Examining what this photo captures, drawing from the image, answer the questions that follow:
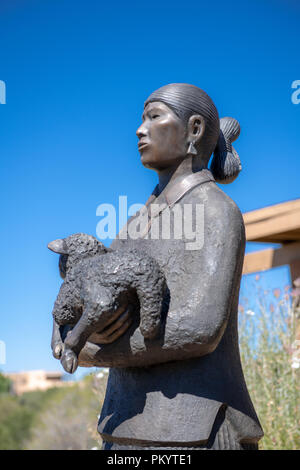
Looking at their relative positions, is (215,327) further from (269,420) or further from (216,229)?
(269,420)

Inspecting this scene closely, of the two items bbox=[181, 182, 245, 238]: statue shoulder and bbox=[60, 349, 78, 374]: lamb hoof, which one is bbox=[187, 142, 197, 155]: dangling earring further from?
bbox=[60, 349, 78, 374]: lamb hoof

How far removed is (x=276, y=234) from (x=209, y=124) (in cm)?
515

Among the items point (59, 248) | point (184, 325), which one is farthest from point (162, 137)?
point (184, 325)

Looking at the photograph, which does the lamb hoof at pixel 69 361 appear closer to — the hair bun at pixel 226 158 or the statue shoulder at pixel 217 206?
the statue shoulder at pixel 217 206

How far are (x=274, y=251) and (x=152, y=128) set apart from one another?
6.15 meters

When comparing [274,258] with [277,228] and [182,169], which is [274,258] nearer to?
[277,228]

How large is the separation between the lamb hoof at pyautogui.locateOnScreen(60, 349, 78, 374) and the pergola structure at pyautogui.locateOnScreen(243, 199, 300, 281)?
5480 millimetres

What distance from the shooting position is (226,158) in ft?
9.96

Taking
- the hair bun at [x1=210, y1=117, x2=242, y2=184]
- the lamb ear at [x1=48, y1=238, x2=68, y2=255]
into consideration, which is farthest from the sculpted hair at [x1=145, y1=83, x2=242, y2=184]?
the lamb ear at [x1=48, y1=238, x2=68, y2=255]

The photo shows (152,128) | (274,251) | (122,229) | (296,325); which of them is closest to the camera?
(152,128)

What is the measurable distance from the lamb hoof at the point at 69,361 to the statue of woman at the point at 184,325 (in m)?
0.18

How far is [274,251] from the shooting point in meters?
8.62

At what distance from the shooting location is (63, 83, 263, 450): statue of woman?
238 centimetres

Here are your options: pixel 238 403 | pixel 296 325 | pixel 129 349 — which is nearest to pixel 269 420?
pixel 296 325
